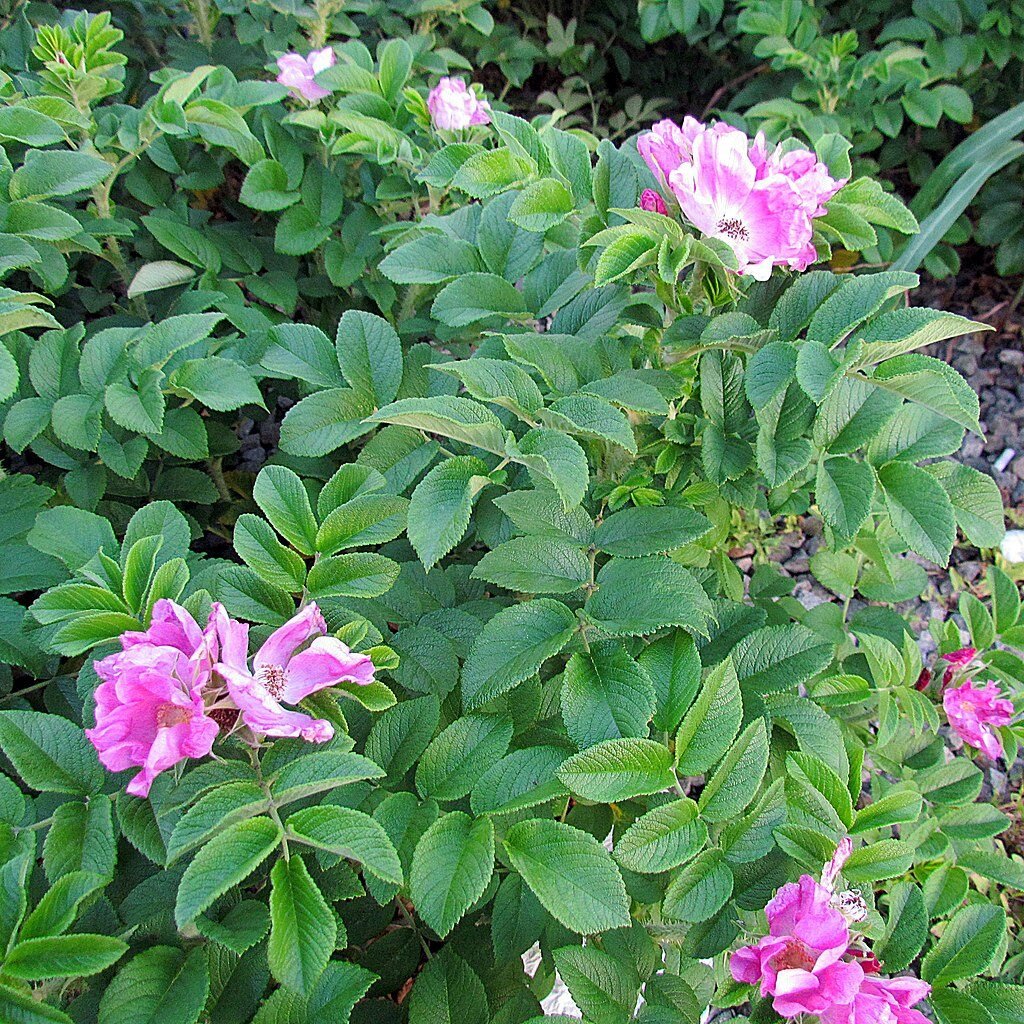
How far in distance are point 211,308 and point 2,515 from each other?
0.46 m

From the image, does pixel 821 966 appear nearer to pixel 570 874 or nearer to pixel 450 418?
pixel 570 874

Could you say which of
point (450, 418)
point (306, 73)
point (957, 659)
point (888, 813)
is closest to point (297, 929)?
point (450, 418)

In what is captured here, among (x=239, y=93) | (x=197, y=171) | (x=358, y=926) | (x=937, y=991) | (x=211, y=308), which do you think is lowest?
(x=358, y=926)

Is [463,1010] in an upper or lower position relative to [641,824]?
lower

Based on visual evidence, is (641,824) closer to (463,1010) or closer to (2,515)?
(463,1010)

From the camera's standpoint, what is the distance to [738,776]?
27.2 inches

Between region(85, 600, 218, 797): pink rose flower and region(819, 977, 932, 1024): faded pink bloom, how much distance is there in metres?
0.47

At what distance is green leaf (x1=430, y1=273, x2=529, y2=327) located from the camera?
0.96 m

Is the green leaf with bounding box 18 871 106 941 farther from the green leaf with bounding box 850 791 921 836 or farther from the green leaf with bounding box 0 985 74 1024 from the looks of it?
the green leaf with bounding box 850 791 921 836

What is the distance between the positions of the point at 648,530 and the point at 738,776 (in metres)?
0.23

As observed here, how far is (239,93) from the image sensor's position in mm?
1296

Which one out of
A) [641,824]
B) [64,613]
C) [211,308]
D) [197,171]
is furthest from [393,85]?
[641,824]

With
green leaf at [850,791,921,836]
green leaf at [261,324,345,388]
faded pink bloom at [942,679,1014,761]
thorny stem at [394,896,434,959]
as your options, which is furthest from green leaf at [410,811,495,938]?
faded pink bloom at [942,679,1014,761]

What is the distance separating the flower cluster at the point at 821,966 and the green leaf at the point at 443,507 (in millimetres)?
364
